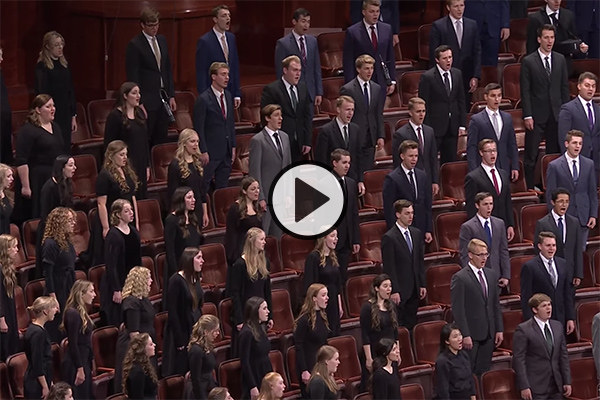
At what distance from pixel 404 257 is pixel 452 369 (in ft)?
2.66

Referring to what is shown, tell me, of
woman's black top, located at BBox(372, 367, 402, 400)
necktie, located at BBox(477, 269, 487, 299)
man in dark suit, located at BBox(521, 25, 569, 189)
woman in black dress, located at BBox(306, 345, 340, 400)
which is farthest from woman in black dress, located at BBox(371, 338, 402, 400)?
man in dark suit, located at BBox(521, 25, 569, 189)

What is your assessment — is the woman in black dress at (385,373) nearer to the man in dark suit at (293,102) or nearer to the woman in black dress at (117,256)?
the woman in black dress at (117,256)

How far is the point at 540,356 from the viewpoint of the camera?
755 centimetres

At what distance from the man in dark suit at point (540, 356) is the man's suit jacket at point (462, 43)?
240 cm

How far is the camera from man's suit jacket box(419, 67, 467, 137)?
882 cm

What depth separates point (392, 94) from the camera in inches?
384

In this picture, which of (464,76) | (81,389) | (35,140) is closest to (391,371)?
A: (81,389)

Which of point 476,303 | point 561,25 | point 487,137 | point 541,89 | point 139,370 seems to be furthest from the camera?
point 561,25

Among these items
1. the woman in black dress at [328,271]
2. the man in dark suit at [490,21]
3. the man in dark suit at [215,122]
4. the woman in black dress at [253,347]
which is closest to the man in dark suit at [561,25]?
the man in dark suit at [490,21]

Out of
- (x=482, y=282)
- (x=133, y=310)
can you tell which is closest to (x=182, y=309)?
(x=133, y=310)

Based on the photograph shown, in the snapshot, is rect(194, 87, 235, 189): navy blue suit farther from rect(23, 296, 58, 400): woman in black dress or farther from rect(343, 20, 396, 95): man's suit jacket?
rect(23, 296, 58, 400): woman in black dress

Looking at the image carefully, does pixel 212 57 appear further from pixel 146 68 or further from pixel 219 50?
pixel 146 68

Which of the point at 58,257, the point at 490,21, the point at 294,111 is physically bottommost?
the point at 58,257

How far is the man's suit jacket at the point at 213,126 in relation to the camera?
819 cm
